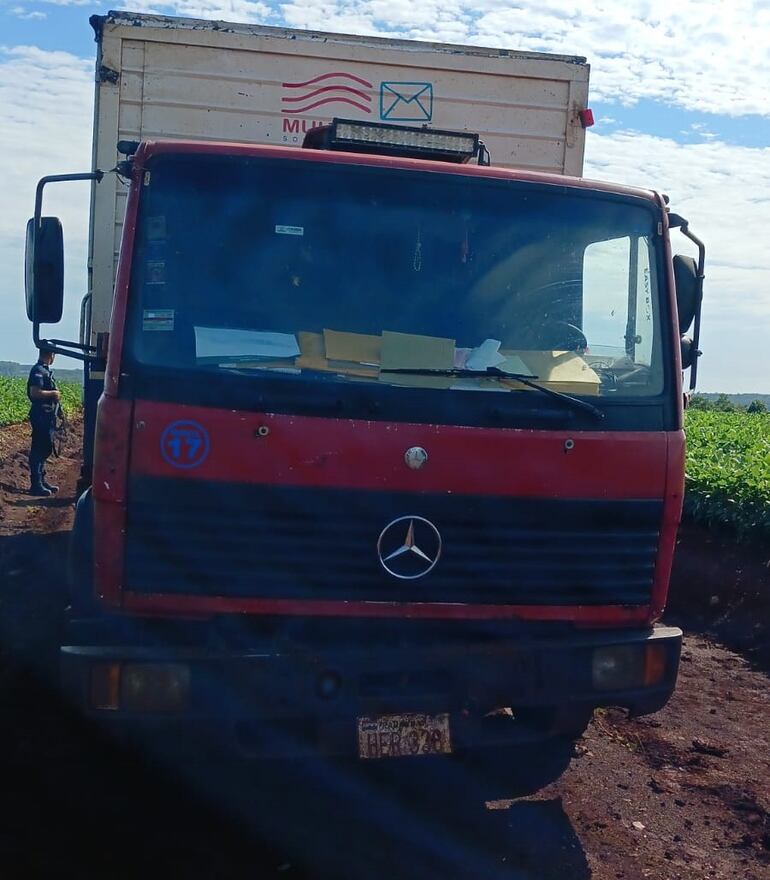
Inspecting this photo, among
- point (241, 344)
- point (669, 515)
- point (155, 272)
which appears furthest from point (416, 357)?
point (669, 515)

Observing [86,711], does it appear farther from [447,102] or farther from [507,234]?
[447,102]

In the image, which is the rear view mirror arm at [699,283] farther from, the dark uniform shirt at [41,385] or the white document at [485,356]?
the dark uniform shirt at [41,385]

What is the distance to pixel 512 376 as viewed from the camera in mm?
4223

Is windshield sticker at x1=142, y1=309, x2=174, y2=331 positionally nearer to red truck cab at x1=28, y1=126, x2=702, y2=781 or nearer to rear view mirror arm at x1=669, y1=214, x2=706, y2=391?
red truck cab at x1=28, y1=126, x2=702, y2=781

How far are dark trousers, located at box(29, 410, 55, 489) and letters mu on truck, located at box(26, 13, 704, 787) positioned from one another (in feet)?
31.3


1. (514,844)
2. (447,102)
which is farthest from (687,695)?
(447,102)

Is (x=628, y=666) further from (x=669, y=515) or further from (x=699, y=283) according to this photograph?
(x=699, y=283)

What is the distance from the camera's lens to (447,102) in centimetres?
652

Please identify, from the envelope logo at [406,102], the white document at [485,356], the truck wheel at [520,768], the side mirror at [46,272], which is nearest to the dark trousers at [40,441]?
the envelope logo at [406,102]

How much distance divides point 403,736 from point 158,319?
1832 millimetres

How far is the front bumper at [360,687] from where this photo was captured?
3.90 m

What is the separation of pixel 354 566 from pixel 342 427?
52 centimetres

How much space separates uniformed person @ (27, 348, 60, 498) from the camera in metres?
13.7

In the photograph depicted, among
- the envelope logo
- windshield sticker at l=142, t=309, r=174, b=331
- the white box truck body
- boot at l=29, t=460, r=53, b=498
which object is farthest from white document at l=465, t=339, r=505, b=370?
boot at l=29, t=460, r=53, b=498
